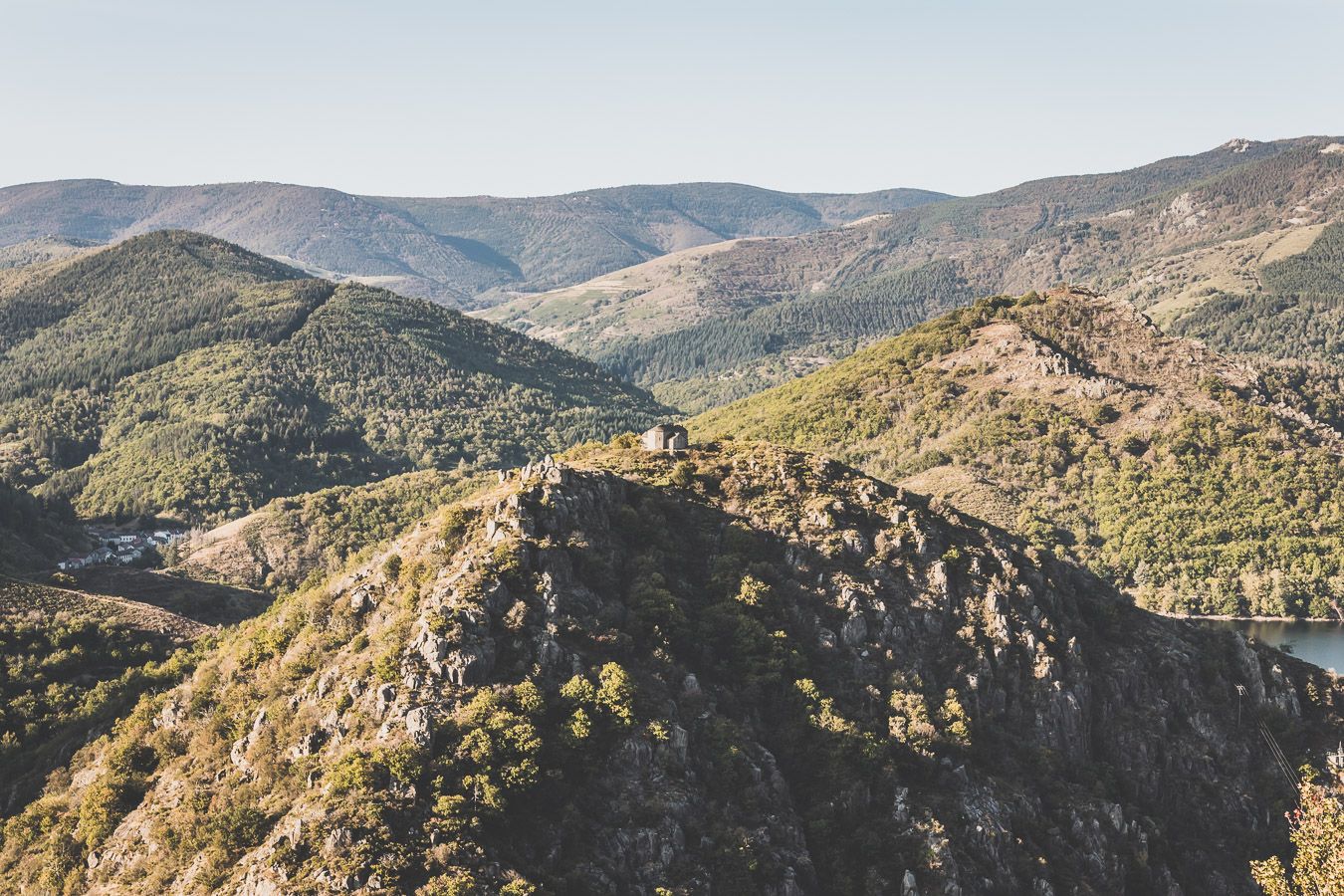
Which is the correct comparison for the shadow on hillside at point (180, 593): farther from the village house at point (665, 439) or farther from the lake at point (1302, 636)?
the lake at point (1302, 636)

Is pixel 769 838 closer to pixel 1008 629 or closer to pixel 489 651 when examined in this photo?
pixel 489 651

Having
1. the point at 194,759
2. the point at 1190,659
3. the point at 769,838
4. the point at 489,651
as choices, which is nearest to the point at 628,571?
the point at 489,651

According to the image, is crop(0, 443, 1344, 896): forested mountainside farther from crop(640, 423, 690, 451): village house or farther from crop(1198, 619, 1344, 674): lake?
crop(1198, 619, 1344, 674): lake

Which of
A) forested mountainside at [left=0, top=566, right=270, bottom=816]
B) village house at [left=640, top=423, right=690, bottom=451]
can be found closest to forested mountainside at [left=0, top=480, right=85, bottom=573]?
forested mountainside at [left=0, top=566, right=270, bottom=816]

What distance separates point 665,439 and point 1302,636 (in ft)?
470

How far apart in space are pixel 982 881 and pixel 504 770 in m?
33.2

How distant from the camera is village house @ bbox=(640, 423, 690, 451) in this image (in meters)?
113

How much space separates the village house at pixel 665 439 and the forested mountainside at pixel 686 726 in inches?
232

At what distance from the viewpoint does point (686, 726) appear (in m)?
72.1

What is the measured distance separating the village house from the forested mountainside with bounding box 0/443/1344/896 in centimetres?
588

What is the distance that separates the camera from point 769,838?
67812 millimetres

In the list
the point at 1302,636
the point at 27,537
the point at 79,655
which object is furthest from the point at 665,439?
the point at 1302,636

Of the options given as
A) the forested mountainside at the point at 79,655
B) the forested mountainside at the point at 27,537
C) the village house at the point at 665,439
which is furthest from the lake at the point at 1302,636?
the forested mountainside at the point at 27,537

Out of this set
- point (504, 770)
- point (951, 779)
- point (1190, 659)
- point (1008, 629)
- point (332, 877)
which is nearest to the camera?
point (332, 877)
